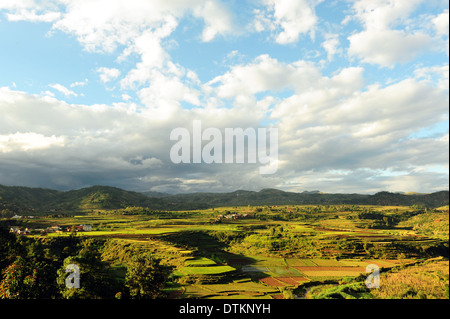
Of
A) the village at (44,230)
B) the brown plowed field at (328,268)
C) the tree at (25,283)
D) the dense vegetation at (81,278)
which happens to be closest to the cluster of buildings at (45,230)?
the village at (44,230)

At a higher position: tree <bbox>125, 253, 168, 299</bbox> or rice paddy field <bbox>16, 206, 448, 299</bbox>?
tree <bbox>125, 253, 168, 299</bbox>

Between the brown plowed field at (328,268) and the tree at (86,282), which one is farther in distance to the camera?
the brown plowed field at (328,268)

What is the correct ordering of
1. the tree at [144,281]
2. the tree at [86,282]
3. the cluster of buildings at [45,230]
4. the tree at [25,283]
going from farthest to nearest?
the cluster of buildings at [45,230], the tree at [144,281], the tree at [86,282], the tree at [25,283]

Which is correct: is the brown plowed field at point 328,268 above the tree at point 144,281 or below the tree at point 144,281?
below

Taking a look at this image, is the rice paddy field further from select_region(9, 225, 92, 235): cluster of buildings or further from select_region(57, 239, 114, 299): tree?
select_region(57, 239, 114, 299): tree

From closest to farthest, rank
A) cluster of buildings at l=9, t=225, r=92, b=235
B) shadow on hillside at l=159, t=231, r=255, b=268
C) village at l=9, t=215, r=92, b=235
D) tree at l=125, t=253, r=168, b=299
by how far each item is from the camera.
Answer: tree at l=125, t=253, r=168, b=299, shadow on hillside at l=159, t=231, r=255, b=268, village at l=9, t=215, r=92, b=235, cluster of buildings at l=9, t=225, r=92, b=235

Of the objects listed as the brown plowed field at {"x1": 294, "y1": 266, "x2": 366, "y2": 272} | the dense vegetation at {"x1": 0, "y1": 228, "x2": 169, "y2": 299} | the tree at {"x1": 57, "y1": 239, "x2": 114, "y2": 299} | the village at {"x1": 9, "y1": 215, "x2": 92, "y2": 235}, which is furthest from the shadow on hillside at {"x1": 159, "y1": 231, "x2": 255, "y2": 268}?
the tree at {"x1": 57, "y1": 239, "x2": 114, "y2": 299}

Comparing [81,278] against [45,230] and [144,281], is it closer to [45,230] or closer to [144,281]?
[144,281]

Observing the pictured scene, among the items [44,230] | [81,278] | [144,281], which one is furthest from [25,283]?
[44,230]

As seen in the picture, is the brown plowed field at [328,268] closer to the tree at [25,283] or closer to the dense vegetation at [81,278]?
the dense vegetation at [81,278]

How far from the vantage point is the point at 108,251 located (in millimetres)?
77500
